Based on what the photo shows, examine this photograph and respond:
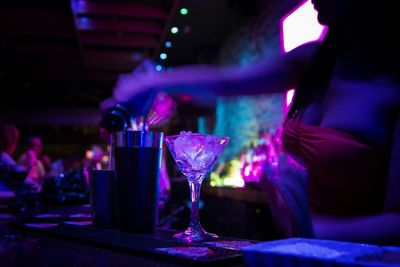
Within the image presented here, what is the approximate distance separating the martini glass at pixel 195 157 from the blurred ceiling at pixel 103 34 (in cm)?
406

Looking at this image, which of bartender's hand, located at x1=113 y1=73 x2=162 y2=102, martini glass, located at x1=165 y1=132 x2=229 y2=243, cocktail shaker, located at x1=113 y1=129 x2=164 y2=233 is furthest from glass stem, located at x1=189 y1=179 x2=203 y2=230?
bartender's hand, located at x1=113 y1=73 x2=162 y2=102

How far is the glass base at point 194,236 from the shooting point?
34.7 inches

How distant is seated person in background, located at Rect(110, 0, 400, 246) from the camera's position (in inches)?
37.2

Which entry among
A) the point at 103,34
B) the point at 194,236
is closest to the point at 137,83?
the point at 194,236

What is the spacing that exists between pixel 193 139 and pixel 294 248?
0.41 meters

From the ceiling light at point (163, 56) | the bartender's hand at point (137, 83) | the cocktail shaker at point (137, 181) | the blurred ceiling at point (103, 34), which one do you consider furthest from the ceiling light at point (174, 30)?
the cocktail shaker at point (137, 181)

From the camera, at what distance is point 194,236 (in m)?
0.91

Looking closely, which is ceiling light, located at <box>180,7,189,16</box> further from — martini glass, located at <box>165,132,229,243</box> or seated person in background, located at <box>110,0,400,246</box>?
martini glass, located at <box>165,132,229,243</box>

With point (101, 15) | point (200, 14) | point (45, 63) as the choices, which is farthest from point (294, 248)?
point (45, 63)

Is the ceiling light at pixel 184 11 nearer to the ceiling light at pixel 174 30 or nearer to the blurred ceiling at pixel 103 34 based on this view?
the blurred ceiling at pixel 103 34

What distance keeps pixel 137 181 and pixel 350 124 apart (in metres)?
0.55

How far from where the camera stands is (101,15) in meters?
5.14

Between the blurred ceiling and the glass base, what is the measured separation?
414 cm

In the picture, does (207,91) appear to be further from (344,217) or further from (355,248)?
(355,248)
